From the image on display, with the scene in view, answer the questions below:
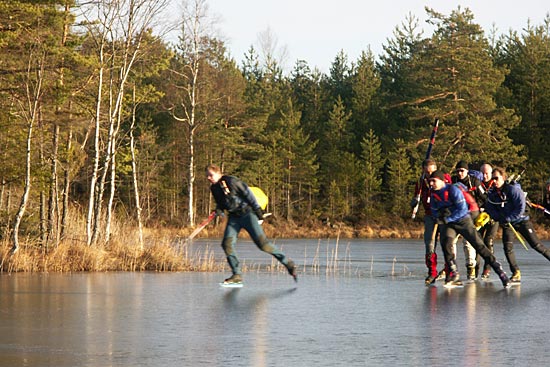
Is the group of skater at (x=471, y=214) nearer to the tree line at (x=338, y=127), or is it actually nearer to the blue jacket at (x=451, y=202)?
the blue jacket at (x=451, y=202)

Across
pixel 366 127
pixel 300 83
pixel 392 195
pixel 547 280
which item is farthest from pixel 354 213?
pixel 547 280

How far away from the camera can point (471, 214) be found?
16750mm

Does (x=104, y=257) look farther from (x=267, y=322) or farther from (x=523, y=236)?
(x=267, y=322)

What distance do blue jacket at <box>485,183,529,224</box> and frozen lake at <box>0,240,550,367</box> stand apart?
1142mm

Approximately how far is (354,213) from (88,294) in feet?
194

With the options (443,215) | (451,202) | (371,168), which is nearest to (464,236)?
(443,215)

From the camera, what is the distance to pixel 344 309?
502 inches

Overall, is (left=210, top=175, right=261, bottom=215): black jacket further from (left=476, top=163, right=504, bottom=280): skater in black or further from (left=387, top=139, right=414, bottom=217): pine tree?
(left=387, top=139, right=414, bottom=217): pine tree

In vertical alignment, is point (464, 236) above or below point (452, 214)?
below

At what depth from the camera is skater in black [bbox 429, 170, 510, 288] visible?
15.5 meters

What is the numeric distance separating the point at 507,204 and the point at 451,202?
1.52 metres

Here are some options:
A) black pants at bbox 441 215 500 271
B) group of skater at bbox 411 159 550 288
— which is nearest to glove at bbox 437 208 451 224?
group of skater at bbox 411 159 550 288

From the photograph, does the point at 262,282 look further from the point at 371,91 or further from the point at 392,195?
the point at 371,91

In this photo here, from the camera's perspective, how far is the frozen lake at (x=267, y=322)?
8.78 m
